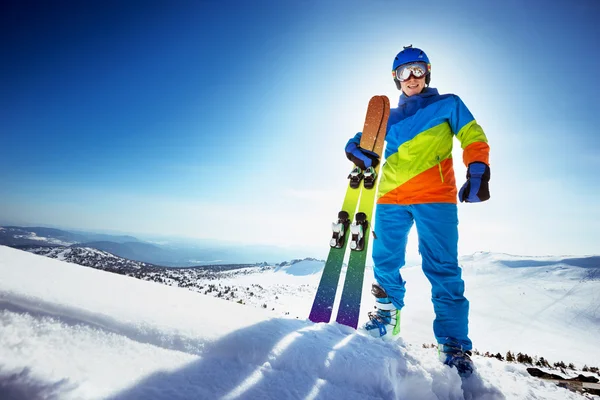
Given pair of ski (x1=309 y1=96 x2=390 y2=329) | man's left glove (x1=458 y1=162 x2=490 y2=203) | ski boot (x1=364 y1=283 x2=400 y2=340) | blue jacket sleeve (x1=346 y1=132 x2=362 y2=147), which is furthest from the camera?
blue jacket sleeve (x1=346 y1=132 x2=362 y2=147)

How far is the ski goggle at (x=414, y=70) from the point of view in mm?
3061

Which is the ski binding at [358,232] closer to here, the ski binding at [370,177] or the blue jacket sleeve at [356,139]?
the ski binding at [370,177]

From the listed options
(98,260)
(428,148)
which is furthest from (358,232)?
(98,260)

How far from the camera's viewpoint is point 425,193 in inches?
101

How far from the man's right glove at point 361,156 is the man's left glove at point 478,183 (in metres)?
1.01

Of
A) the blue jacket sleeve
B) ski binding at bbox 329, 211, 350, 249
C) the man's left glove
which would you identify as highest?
the blue jacket sleeve

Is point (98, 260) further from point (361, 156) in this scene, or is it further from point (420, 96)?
point (420, 96)

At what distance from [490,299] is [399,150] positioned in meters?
18.3

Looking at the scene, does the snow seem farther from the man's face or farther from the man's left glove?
the man's face

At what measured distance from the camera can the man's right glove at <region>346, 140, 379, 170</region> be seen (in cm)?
312

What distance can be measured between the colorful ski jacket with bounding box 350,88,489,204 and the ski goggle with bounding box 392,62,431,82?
221 millimetres

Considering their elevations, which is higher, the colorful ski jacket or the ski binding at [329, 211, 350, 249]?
the colorful ski jacket

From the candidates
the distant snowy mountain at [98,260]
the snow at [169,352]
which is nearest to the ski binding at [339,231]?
the snow at [169,352]

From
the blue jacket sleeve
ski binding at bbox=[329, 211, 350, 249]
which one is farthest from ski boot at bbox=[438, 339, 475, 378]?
the blue jacket sleeve
